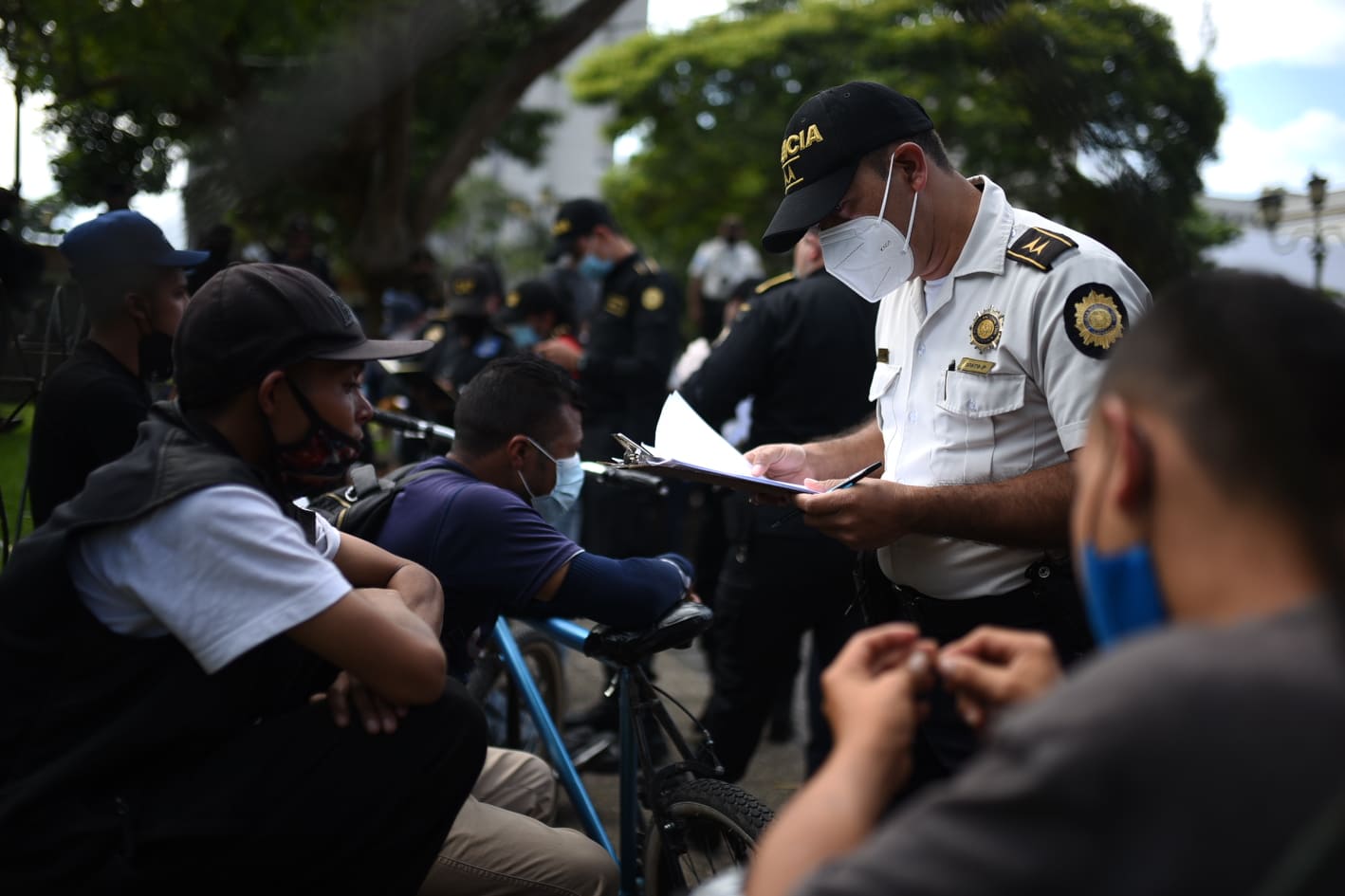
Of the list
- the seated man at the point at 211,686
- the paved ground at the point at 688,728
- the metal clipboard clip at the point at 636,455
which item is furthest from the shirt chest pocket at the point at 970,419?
the paved ground at the point at 688,728

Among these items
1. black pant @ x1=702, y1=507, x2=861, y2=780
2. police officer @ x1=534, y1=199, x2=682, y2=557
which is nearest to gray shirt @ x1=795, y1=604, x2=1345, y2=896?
black pant @ x1=702, y1=507, x2=861, y2=780

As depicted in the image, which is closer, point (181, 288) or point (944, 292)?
point (944, 292)

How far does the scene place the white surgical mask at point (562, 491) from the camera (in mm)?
3371

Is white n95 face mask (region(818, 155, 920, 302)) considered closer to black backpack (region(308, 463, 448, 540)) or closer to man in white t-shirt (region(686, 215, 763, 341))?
black backpack (region(308, 463, 448, 540))

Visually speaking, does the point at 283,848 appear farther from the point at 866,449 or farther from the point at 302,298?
the point at 866,449

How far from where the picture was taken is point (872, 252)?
279cm

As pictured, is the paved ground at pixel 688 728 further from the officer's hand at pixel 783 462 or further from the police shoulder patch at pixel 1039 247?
the police shoulder patch at pixel 1039 247

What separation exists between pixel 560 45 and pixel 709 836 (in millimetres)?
9985

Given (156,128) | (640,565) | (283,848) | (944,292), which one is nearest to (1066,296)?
(944,292)

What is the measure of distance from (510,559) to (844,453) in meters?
0.86

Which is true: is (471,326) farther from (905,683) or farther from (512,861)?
(905,683)

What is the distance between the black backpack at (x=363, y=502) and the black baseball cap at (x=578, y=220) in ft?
10.2

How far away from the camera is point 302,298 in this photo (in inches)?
84.3

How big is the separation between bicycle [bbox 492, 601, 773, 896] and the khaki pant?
232mm
